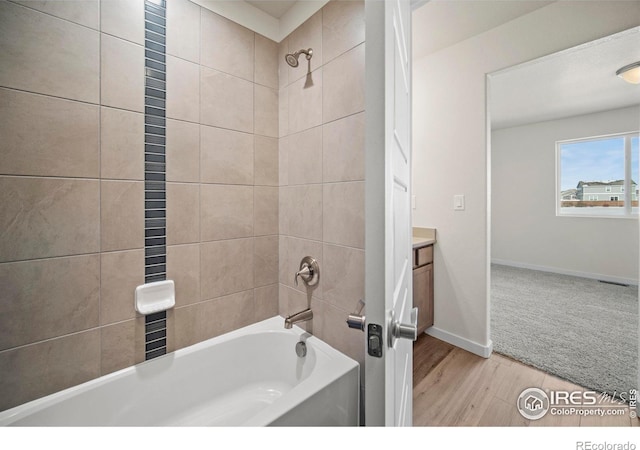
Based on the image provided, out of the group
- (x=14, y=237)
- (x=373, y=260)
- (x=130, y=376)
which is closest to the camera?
(x=373, y=260)

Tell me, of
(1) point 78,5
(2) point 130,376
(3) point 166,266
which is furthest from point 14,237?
(1) point 78,5

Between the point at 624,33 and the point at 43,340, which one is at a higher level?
the point at 624,33

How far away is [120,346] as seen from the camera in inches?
47.9

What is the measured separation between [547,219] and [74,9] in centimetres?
580

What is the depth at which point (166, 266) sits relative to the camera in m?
1.33

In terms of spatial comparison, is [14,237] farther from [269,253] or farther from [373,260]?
[373,260]

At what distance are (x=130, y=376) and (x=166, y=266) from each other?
50 cm

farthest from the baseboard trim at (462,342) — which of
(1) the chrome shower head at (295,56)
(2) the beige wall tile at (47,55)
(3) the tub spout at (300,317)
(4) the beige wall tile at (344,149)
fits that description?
(2) the beige wall tile at (47,55)

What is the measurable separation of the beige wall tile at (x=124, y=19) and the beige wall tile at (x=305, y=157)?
85 centimetres

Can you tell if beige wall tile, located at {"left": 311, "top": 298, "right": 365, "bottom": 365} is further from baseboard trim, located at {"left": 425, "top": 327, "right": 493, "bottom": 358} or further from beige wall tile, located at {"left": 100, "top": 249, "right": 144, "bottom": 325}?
baseboard trim, located at {"left": 425, "top": 327, "right": 493, "bottom": 358}

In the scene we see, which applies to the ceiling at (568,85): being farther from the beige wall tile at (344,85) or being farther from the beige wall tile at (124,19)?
the beige wall tile at (124,19)

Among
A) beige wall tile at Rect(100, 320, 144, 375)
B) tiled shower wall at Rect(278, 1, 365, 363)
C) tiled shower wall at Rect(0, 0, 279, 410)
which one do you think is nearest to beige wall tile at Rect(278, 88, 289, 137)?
tiled shower wall at Rect(278, 1, 365, 363)

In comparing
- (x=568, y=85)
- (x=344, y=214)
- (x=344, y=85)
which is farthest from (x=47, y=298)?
(x=568, y=85)

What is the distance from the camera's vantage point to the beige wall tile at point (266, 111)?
1640 millimetres
